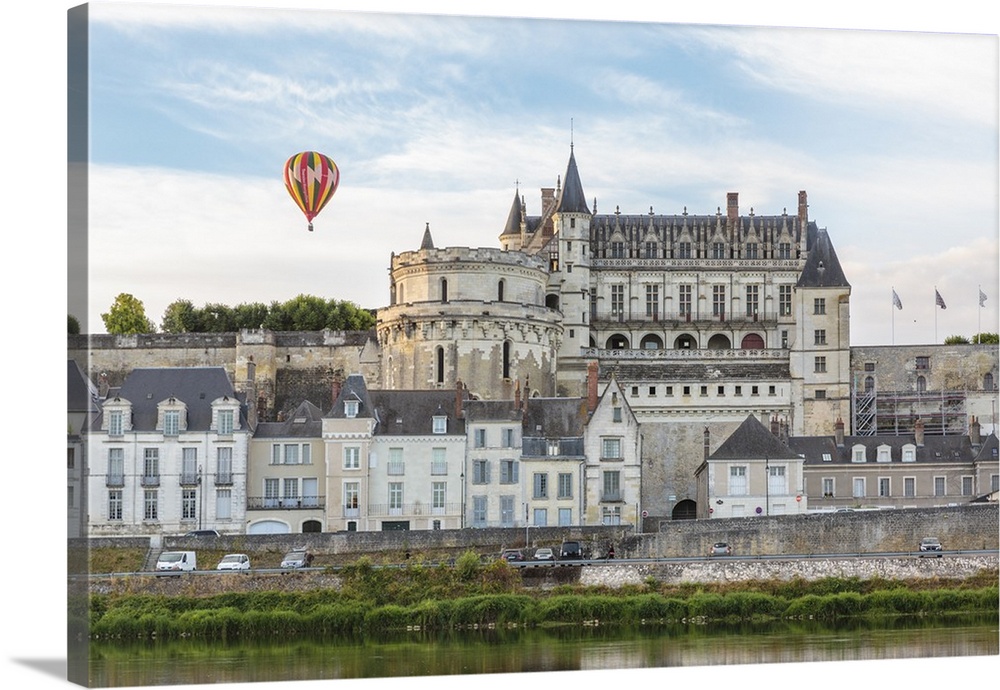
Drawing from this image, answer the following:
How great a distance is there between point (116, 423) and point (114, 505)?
4.99 feet

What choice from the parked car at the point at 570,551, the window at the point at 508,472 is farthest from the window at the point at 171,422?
the parked car at the point at 570,551

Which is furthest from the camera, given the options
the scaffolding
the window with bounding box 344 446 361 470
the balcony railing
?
the scaffolding

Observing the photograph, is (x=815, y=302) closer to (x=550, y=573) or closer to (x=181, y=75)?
(x=550, y=573)

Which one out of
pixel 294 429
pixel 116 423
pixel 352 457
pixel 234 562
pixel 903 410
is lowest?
pixel 234 562

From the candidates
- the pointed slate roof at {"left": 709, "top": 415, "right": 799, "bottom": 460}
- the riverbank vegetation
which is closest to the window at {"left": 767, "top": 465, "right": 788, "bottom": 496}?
the pointed slate roof at {"left": 709, "top": 415, "right": 799, "bottom": 460}

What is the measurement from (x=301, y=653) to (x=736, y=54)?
11471mm

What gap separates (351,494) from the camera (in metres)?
36.6

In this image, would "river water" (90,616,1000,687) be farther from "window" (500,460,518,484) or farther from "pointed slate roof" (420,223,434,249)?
"pointed slate roof" (420,223,434,249)

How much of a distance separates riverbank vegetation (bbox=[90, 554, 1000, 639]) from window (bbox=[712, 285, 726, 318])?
2245 cm

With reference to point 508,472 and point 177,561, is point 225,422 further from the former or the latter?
point 508,472

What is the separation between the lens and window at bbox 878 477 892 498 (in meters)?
41.6

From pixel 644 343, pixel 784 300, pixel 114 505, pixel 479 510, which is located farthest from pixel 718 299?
→ pixel 114 505

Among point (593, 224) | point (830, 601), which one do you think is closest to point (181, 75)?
point (830, 601)

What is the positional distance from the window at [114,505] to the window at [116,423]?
3.56 feet
